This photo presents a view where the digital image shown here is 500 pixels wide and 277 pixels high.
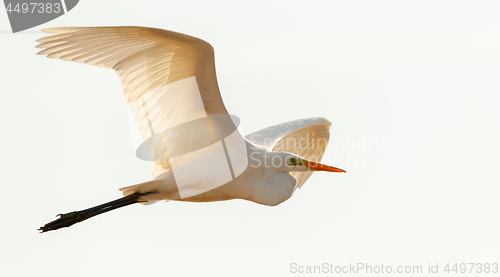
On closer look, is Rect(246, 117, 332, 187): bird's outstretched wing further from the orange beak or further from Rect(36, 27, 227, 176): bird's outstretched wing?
Rect(36, 27, 227, 176): bird's outstretched wing

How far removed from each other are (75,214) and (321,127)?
197 inches

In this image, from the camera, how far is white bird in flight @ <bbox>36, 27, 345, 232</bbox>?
25.2 feet

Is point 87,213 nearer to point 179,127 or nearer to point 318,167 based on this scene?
point 179,127

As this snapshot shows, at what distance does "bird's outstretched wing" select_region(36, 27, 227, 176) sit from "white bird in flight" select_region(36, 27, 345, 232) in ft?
0.04

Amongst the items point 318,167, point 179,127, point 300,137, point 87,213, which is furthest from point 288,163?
point 87,213

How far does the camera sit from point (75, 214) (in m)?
9.23

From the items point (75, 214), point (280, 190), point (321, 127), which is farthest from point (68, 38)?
point (321, 127)

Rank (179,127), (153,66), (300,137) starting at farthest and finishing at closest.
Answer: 1. (300,137)
2. (179,127)
3. (153,66)

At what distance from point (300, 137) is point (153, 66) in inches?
179

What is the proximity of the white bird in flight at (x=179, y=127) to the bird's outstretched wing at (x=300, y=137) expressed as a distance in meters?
0.80

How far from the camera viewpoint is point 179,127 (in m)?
8.91

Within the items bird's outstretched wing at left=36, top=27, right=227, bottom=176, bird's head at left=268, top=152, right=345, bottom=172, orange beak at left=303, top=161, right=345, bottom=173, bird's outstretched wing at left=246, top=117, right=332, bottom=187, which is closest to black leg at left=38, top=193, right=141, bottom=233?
bird's outstretched wing at left=36, top=27, right=227, bottom=176

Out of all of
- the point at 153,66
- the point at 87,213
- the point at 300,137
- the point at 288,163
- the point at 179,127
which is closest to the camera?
the point at 153,66

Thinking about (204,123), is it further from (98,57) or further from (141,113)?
(98,57)
